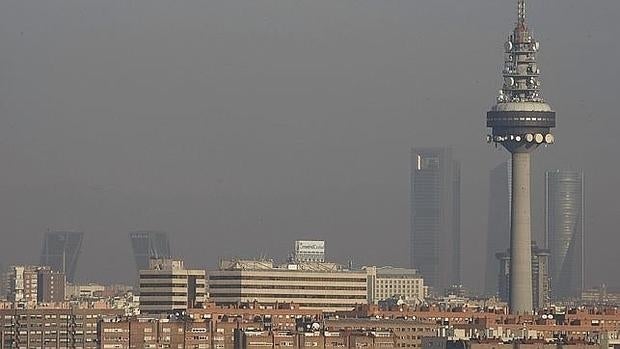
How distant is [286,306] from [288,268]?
761 inches

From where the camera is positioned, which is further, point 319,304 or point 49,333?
point 319,304

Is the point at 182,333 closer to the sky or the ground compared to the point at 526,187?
closer to the ground

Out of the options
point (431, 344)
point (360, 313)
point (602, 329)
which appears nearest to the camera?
point (431, 344)

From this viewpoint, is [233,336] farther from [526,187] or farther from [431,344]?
[526,187]

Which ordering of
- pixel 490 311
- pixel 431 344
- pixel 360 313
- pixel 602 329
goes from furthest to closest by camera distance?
pixel 490 311 → pixel 360 313 → pixel 602 329 → pixel 431 344

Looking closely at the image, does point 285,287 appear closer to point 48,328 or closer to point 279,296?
point 279,296

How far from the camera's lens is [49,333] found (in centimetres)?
16612

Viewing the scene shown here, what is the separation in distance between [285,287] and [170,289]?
7.95m

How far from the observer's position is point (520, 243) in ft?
639

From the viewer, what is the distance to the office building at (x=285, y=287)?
630 feet

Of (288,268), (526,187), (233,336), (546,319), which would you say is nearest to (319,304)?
(288,268)

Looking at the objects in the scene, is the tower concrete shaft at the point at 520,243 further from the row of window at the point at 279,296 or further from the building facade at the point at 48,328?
the building facade at the point at 48,328

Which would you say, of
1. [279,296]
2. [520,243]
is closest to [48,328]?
[279,296]

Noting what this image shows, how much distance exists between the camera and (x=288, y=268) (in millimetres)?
195750
